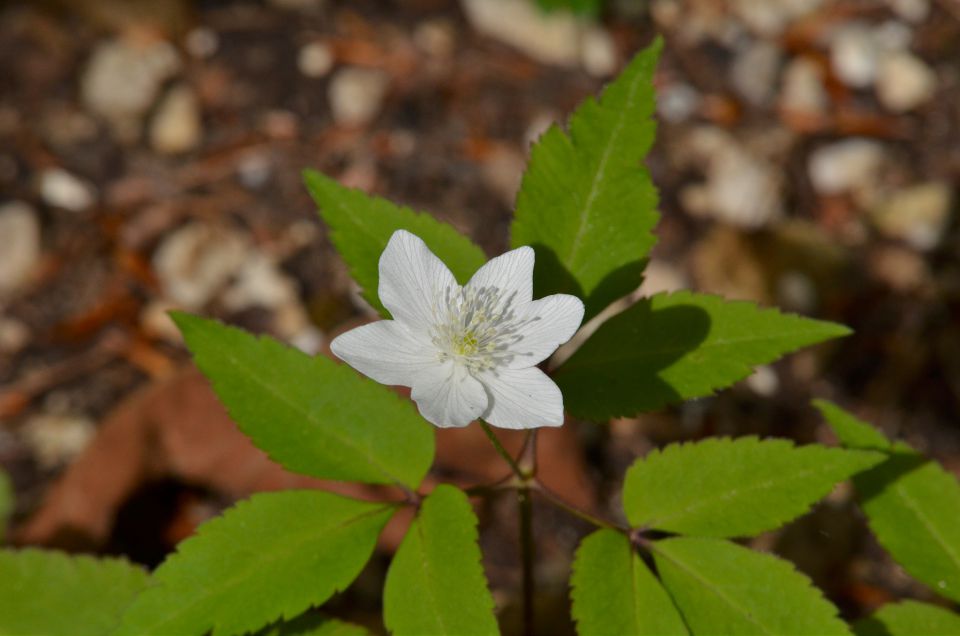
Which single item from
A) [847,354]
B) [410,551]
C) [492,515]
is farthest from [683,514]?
[847,354]

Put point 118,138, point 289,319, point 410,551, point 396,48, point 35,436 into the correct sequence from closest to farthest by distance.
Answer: point 410,551 < point 35,436 < point 289,319 < point 118,138 < point 396,48

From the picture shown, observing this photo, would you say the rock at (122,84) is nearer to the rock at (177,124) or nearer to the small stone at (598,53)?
the rock at (177,124)

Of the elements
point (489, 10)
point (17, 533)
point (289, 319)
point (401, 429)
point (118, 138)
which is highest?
point (489, 10)

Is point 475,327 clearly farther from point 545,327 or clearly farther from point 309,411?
point 309,411

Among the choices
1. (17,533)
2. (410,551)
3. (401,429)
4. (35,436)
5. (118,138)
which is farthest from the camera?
(118,138)

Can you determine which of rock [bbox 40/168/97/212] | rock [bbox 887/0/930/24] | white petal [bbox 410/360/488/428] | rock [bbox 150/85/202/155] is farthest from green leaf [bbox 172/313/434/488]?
rock [bbox 887/0/930/24]

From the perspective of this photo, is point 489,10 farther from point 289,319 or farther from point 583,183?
point 583,183

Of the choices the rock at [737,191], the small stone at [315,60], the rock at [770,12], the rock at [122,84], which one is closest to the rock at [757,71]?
the rock at [770,12]
